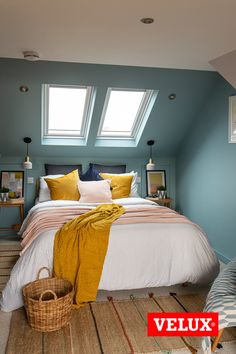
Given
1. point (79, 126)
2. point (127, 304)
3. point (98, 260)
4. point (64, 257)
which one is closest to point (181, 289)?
point (127, 304)

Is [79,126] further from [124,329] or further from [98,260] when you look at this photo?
[124,329]

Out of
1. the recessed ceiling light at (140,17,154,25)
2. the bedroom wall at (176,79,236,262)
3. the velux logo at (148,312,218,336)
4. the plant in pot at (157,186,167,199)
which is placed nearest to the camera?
the velux logo at (148,312,218,336)

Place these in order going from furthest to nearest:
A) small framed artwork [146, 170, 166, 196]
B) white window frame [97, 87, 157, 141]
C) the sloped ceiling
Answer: small framed artwork [146, 170, 166, 196] < white window frame [97, 87, 157, 141] < the sloped ceiling

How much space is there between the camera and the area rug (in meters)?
2.41

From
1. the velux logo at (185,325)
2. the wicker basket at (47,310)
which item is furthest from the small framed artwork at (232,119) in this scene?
the wicker basket at (47,310)

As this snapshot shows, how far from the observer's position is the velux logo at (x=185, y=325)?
219 cm

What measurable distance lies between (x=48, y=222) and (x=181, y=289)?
1427 mm

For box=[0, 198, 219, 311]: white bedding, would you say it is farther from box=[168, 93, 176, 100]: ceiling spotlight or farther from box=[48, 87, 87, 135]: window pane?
box=[48, 87, 87, 135]: window pane

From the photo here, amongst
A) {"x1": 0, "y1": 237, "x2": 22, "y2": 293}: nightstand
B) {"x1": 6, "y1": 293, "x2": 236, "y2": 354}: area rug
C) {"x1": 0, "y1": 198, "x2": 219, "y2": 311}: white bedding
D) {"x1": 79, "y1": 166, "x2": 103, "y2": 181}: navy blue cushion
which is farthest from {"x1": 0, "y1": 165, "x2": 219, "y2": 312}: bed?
{"x1": 79, "y1": 166, "x2": 103, "y2": 181}: navy blue cushion

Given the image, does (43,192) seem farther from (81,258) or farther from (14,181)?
(81,258)

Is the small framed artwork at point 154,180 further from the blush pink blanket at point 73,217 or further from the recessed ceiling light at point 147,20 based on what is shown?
the recessed ceiling light at point 147,20

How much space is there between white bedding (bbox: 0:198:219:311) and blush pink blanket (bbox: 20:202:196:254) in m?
0.09

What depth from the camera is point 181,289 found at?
3.40 metres

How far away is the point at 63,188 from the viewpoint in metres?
4.79
